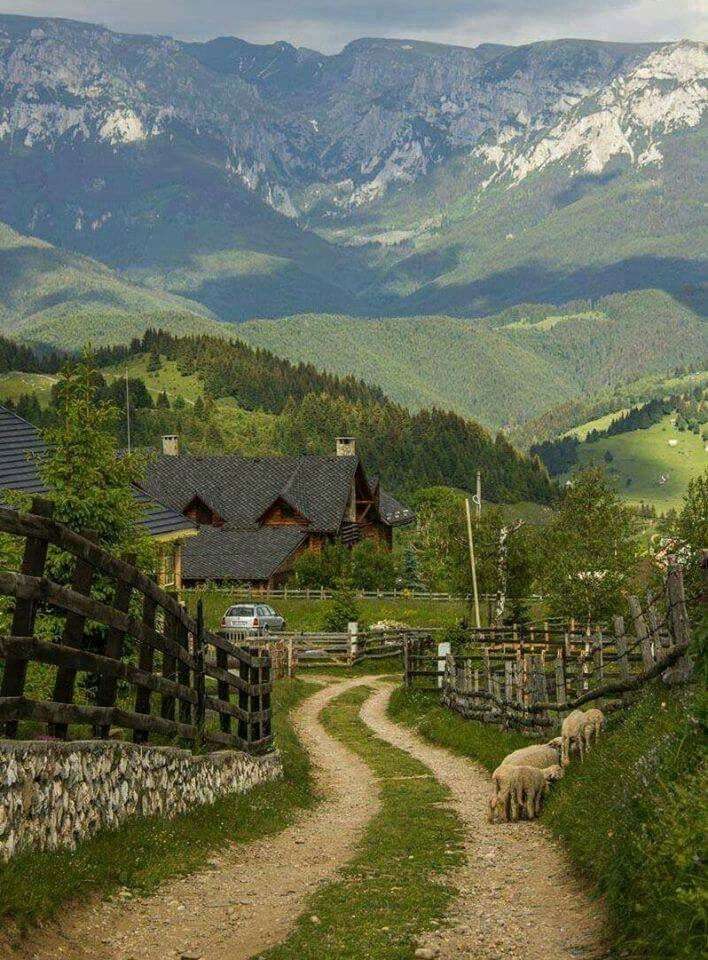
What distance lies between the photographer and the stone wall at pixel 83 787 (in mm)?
10391

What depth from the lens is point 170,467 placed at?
367ft

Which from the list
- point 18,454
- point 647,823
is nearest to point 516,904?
point 647,823

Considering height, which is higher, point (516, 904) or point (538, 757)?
point (538, 757)

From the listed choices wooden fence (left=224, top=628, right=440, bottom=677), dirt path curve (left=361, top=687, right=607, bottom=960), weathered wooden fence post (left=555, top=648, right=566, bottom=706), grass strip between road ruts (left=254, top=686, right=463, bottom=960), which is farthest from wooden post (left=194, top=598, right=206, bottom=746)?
wooden fence (left=224, top=628, right=440, bottom=677)

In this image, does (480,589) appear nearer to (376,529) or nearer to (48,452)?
(376,529)

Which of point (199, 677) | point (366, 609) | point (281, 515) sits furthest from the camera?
point (281, 515)

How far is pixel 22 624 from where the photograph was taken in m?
10.7

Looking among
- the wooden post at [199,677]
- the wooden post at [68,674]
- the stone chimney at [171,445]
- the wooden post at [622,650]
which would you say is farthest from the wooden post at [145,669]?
the stone chimney at [171,445]

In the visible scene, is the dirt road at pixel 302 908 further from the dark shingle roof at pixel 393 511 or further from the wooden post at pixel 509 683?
the dark shingle roof at pixel 393 511

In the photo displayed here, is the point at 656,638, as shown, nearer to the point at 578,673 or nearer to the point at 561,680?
the point at 578,673

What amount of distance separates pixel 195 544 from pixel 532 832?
259ft

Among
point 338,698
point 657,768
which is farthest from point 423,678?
point 657,768

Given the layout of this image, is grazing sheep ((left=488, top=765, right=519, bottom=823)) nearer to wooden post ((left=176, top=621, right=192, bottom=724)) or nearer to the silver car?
wooden post ((left=176, top=621, right=192, bottom=724))

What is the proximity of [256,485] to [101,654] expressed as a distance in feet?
302
